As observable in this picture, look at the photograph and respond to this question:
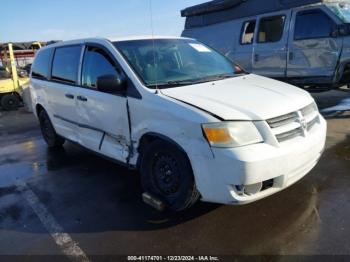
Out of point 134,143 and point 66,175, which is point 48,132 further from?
point 134,143

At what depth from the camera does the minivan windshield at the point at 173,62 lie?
4027 millimetres

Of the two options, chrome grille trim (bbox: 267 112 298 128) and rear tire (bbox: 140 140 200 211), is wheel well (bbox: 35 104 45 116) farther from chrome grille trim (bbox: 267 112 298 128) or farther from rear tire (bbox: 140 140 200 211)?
chrome grille trim (bbox: 267 112 298 128)

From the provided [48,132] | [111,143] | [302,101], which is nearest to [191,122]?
[302,101]

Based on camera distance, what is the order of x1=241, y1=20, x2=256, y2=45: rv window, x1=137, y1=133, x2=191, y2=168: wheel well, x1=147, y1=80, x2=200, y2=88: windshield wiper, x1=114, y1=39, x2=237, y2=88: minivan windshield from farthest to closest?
x1=241, y1=20, x2=256, y2=45: rv window < x1=114, y1=39, x2=237, y2=88: minivan windshield < x1=147, y1=80, x2=200, y2=88: windshield wiper < x1=137, y1=133, x2=191, y2=168: wheel well

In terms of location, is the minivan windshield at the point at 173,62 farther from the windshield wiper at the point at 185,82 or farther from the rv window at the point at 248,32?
the rv window at the point at 248,32

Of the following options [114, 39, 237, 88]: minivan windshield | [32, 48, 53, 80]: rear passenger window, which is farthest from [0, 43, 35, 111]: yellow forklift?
[114, 39, 237, 88]: minivan windshield

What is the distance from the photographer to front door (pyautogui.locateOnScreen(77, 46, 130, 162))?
4.16 m

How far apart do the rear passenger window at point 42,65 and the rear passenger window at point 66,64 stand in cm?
26

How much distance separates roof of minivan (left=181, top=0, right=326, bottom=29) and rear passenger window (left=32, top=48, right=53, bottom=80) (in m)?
5.15

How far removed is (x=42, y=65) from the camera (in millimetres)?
6176

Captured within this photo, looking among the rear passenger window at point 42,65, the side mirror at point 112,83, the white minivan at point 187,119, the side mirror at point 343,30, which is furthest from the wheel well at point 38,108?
the side mirror at point 343,30

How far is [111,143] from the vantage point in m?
4.42

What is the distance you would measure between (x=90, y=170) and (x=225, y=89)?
246 centimetres

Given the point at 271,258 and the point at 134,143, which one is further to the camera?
the point at 134,143
